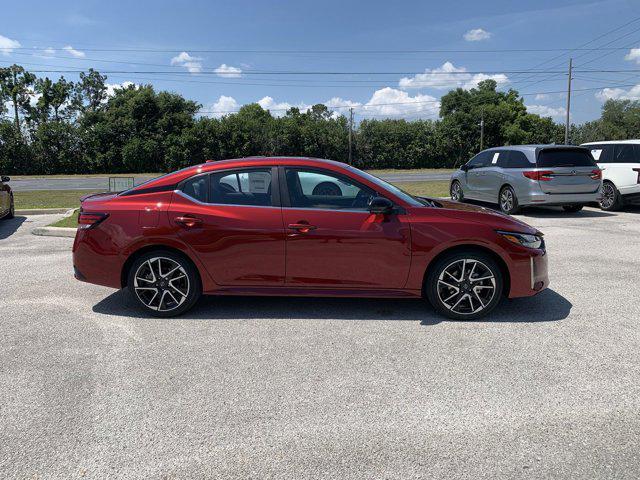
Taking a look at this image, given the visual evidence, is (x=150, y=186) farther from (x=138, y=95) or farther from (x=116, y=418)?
(x=138, y=95)

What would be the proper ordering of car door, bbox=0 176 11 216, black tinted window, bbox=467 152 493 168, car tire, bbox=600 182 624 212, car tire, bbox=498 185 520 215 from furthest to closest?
black tinted window, bbox=467 152 493 168
car tire, bbox=600 182 624 212
car tire, bbox=498 185 520 215
car door, bbox=0 176 11 216

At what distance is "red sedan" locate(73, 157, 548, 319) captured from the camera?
15.1 ft

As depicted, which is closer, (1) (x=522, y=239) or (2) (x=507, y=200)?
(1) (x=522, y=239)

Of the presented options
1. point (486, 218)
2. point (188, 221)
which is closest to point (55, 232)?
point (188, 221)

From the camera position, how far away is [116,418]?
3057 millimetres

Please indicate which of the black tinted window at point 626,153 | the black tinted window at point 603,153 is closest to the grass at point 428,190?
the black tinted window at point 603,153

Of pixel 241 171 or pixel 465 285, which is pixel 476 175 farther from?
pixel 241 171

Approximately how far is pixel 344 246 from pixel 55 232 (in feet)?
23.5

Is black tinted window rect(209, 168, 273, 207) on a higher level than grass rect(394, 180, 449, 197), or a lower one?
higher

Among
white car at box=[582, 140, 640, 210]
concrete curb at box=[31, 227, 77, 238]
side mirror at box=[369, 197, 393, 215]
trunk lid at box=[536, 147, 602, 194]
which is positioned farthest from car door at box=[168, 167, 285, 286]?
white car at box=[582, 140, 640, 210]

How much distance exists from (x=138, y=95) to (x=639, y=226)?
144 ft

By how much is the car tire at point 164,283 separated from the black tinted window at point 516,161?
9142mm

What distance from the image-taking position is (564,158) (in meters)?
11.2

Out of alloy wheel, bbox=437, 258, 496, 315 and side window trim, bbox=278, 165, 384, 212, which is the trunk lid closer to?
alloy wheel, bbox=437, 258, 496, 315
